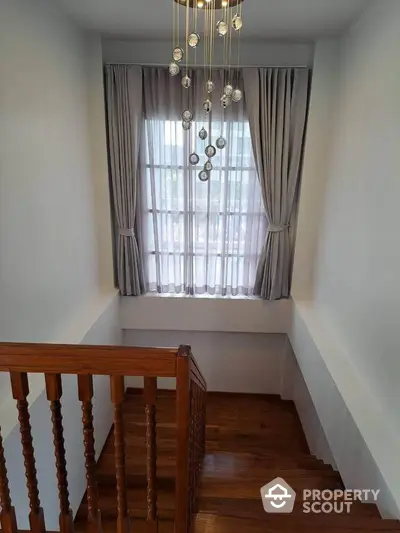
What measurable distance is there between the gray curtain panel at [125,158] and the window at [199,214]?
0.14 m

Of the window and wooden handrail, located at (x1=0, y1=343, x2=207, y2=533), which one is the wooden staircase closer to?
wooden handrail, located at (x1=0, y1=343, x2=207, y2=533)

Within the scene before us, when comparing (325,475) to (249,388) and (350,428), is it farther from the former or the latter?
(249,388)

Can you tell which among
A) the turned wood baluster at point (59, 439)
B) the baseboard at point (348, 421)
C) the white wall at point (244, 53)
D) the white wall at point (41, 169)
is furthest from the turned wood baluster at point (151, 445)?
the white wall at point (244, 53)

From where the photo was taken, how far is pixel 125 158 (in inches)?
139

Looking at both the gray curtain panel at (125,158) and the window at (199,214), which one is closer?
the gray curtain panel at (125,158)

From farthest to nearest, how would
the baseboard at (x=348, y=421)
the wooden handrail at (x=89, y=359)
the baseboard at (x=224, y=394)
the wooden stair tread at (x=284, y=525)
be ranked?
1. the baseboard at (x=224, y=394)
2. the baseboard at (x=348, y=421)
3. the wooden stair tread at (x=284, y=525)
4. the wooden handrail at (x=89, y=359)

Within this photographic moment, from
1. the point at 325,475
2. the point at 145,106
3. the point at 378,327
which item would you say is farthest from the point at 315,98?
the point at 325,475

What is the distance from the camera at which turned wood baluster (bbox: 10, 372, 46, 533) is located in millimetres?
1273

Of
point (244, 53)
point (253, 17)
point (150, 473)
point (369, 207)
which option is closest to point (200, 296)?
point (369, 207)

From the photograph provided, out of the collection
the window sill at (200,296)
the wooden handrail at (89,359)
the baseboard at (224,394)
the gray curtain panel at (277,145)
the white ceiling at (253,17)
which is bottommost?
the baseboard at (224,394)

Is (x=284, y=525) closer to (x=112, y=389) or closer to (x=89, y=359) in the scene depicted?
(x=112, y=389)

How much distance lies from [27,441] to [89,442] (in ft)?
0.77

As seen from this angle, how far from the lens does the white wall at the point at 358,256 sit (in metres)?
2.05

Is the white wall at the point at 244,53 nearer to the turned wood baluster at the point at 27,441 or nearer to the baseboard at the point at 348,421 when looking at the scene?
the baseboard at the point at 348,421
